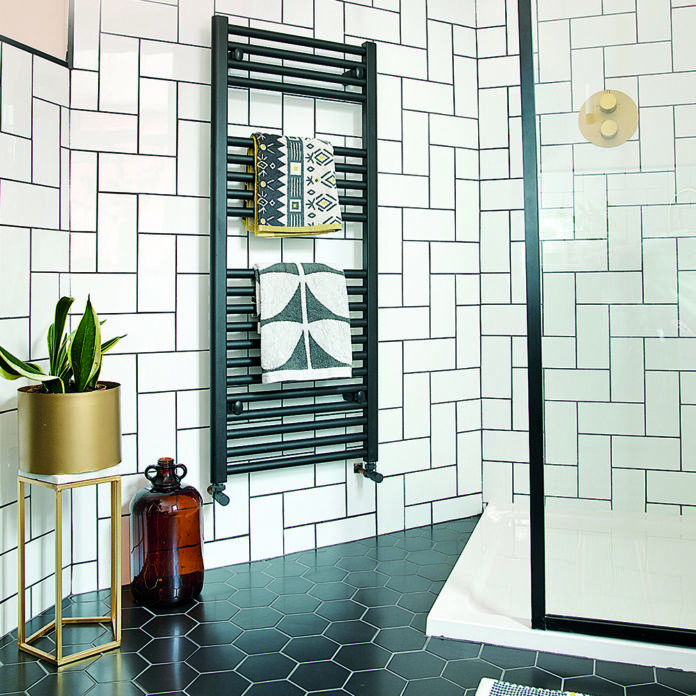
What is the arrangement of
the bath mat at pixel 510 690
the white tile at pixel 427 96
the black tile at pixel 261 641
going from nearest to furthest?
the bath mat at pixel 510 690 < the black tile at pixel 261 641 < the white tile at pixel 427 96

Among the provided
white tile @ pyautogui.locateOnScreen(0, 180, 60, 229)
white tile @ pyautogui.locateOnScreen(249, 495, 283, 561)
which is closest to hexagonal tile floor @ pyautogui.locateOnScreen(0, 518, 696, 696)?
white tile @ pyautogui.locateOnScreen(249, 495, 283, 561)

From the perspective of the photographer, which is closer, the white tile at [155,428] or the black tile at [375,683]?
the black tile at [375,683]

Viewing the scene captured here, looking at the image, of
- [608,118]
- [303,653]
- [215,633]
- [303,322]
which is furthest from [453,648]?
[608,118]

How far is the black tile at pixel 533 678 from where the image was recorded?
1.50 metres

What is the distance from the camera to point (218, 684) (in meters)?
1.53

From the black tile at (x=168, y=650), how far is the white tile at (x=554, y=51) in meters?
1.50

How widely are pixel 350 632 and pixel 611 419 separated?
776 millimetres

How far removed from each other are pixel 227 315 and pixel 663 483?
1.22 metres

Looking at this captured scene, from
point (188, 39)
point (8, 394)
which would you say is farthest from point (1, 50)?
point (8, 394)

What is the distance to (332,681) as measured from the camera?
1.53 m

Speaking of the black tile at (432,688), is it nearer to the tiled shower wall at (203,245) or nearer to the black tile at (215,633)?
the black tile at (215,633)

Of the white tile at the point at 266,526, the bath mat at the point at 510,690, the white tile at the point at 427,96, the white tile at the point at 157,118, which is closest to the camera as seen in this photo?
the bath mat at the point at 510,690

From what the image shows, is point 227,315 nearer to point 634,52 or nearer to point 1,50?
point 1,50

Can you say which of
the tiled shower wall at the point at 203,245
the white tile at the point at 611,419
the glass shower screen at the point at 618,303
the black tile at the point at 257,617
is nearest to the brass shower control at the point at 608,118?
the glass shower screen at the point at 618,303
